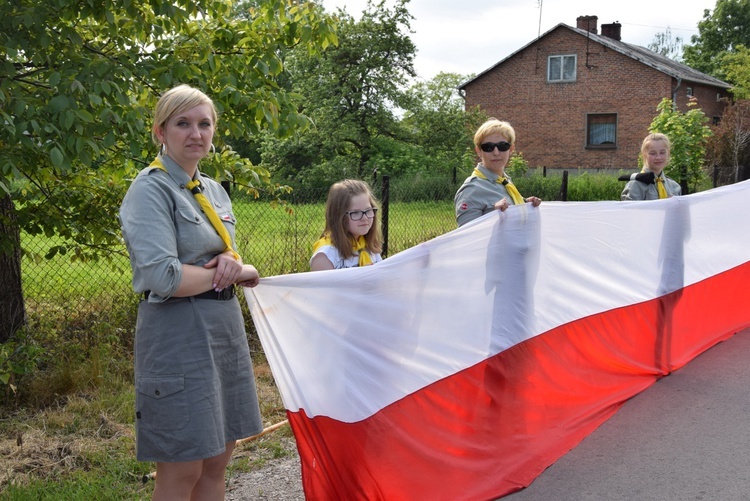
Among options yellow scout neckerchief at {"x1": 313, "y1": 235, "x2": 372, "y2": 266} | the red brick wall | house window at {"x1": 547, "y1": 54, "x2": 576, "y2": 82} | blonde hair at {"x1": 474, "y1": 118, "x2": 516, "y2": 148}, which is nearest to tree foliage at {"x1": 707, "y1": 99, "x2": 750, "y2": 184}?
the red brick wall

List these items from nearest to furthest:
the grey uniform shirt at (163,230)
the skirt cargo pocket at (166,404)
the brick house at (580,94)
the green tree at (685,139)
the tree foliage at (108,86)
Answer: the grey uniform shirt at (163,230)
the skirt cargo pocket at (166,404)
the tree foliage at (108,86)
the green tree at (685,139)
the brick house at (580,94)

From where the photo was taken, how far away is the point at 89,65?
428 centimetres

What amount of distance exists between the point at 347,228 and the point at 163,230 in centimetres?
130

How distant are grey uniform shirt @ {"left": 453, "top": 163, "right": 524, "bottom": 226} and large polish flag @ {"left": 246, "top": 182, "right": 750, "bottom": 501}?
19 centimetres

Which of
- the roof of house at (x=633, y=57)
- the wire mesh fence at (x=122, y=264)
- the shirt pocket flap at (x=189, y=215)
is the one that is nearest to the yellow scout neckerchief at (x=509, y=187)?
the wire mesh fence at (x=122, y=264)

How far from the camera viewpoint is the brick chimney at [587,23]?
42.2m

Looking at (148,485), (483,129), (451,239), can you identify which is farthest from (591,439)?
(148,485)

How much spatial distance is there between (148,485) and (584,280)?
10.3 feet

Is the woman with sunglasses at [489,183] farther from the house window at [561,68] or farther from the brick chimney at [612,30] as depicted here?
the brick chimney at [612,30]

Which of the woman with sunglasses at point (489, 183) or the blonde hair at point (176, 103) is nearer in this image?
the blonde hair at point (176, 103)

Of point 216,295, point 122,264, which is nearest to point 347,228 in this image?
point 216,295

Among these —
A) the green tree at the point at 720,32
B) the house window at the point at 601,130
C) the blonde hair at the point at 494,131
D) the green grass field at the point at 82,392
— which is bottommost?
the green grass field at the point at 82,392

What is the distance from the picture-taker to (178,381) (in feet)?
9.33

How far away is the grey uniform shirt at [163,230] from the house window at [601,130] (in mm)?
39349
